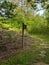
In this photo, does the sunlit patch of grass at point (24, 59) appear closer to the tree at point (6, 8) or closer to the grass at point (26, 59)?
the grass at point (26, 59)

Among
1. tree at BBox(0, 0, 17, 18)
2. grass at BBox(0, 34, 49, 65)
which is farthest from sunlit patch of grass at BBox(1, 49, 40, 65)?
tree at BBox(0, 0, 17, 18)

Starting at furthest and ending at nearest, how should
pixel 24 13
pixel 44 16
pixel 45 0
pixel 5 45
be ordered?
1. pixel 44 16
2. pixel 24 13
3. pixel 45 0
4. pixel 5 45

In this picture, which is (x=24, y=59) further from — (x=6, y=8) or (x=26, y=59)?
(x=6, y=8)

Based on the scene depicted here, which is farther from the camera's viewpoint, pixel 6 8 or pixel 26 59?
pixel 6 8

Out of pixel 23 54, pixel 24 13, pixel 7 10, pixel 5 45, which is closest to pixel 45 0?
pixel 24 13

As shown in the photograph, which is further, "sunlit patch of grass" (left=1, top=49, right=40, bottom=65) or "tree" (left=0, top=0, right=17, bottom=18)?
"tree" (left=0, top=0, right=17, bottom=18)

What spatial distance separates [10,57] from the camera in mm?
7617

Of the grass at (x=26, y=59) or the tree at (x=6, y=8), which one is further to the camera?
the tree at (x=6, y=8)

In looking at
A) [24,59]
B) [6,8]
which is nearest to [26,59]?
[24,59]

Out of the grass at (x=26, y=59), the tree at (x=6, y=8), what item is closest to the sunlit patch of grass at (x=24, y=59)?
the grass at (x=26, y=59)

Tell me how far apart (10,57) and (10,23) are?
24.2ft

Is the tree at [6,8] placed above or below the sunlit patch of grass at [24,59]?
above

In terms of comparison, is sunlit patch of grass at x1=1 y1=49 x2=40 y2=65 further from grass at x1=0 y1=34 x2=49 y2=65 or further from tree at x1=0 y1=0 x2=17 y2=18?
tree at x1=0 y1=0 x2=17 y2=18

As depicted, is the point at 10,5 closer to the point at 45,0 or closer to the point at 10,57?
the point at 10,57
